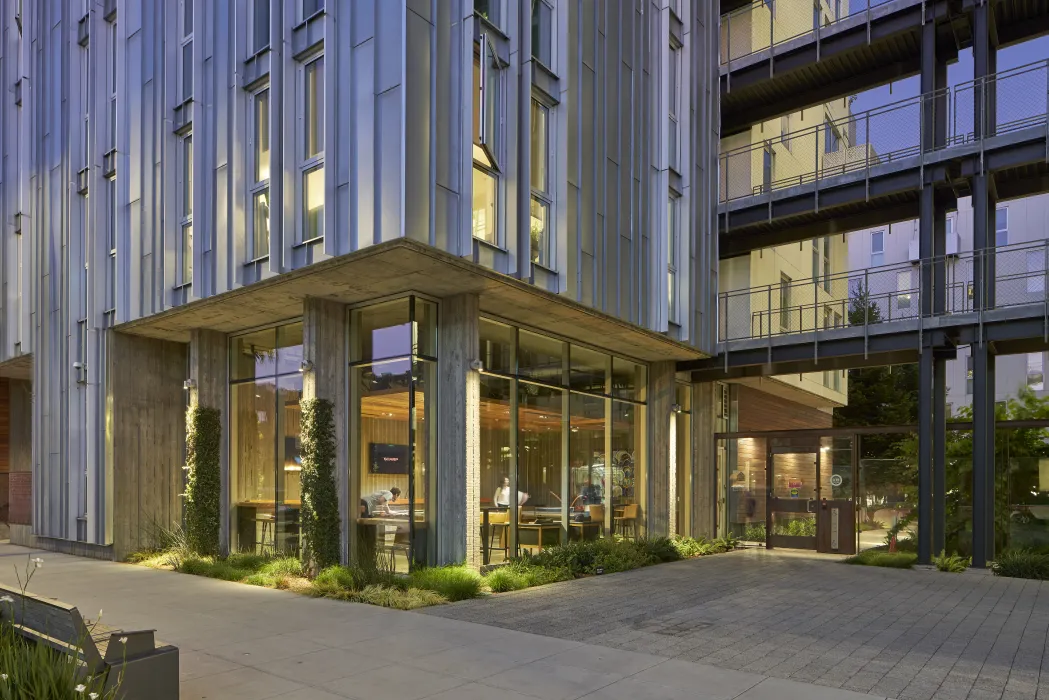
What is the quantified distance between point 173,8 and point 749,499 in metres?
16.4

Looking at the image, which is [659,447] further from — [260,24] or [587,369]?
[260,24]

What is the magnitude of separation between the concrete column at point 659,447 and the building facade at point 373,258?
6cm

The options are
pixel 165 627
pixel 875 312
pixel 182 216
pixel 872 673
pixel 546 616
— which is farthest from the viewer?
pixel 875 312

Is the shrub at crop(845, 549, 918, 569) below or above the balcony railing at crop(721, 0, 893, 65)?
below

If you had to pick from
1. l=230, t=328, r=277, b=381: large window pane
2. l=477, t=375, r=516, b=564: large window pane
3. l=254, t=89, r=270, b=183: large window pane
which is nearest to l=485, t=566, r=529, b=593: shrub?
l=477, t=375, r=516, b=564: large window pane

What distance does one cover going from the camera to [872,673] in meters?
7.18

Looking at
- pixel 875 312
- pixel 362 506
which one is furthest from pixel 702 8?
pixel 362 506

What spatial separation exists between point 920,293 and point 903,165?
2.67 m

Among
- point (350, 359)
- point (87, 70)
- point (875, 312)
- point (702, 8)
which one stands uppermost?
point (702, 8)

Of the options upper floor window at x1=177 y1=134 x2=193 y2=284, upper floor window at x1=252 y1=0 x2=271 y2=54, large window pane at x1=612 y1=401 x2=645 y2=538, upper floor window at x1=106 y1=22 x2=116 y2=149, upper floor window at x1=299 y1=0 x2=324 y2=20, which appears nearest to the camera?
upper floor window at x1=299 y1=0 x2=324 y2=20

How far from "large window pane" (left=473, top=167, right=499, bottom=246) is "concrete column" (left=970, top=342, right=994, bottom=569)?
31.5 feet

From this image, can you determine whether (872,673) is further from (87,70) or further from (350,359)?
(87,70)

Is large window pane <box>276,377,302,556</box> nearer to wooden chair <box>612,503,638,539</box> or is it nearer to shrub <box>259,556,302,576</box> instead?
shrub <box>259,556,302,576</box>

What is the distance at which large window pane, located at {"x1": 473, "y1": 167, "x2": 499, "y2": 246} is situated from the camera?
37.3 ft
